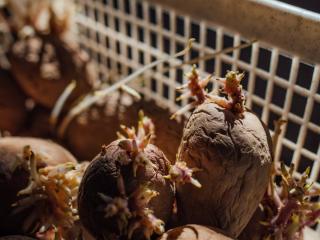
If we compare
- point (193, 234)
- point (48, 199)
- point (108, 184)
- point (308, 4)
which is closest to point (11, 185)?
point (48, 199)

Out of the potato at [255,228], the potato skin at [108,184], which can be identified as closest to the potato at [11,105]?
the potato skin at [108,184]

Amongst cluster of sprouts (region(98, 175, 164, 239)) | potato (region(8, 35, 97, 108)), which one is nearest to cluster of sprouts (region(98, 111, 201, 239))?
cluster of sprouts (region(98, 175, 164, 239))

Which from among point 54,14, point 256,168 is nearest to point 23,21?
point 54,14

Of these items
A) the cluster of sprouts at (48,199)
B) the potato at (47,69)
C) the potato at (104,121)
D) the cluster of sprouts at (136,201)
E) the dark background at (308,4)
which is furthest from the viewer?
the dark background at (308,4)

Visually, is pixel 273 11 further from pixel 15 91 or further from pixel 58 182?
pixel 15 91

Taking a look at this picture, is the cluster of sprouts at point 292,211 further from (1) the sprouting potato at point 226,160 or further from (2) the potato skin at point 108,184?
(2) the potato skin at point 108,184

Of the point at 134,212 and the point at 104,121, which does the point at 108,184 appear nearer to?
the point at 134,212
